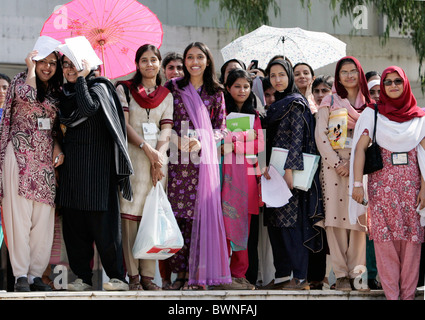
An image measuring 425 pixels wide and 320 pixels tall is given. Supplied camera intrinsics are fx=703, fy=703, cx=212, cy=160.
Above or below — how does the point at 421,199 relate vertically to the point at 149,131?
below

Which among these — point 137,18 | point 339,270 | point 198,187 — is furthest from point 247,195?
point 137,18

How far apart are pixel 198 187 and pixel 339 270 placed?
4.41ft

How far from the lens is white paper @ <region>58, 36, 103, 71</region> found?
5488 mm

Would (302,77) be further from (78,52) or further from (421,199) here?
(78,52)

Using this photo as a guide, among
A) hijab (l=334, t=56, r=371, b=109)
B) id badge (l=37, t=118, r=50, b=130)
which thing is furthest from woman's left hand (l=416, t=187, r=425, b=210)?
id badge (l=37, t=118, r=50, b=130)

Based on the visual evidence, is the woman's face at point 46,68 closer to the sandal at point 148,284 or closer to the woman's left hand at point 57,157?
the woman's left hand at point 57,157

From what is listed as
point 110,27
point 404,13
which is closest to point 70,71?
point 110,27

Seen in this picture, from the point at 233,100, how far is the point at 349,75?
102 centimetres

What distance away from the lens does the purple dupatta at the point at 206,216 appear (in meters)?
5.59

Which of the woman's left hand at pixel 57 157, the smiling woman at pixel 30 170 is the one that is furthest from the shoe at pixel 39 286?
the woman's left hand at pixel 57 157

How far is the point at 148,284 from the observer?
5.55 meters

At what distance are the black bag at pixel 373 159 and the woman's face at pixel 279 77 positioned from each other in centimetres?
97

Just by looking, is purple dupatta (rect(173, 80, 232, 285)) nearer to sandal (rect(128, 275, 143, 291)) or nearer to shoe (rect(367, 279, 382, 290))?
sandal (rect(128, 275, 143, 291))
